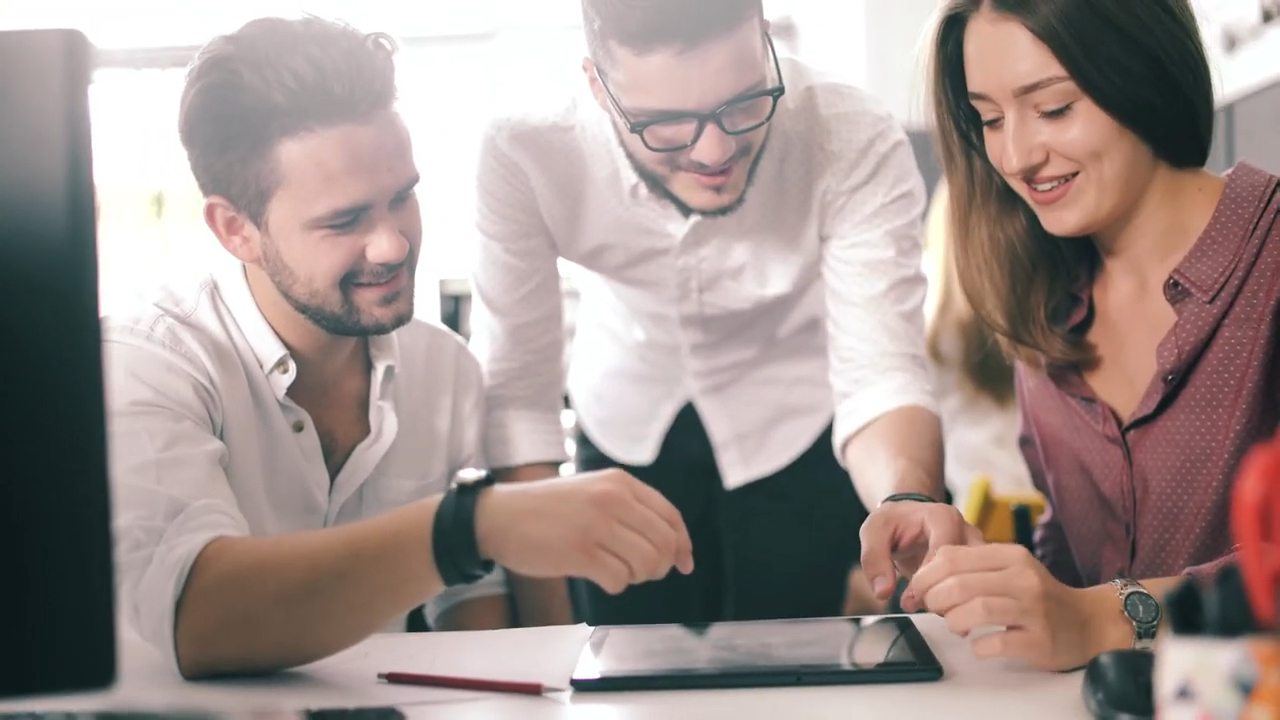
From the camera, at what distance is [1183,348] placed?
3.18 ft

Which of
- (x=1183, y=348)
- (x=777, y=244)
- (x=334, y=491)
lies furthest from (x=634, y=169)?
(x=1183, y=348)

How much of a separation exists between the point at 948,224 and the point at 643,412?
0.34 metres

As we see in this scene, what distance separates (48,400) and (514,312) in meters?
0.41

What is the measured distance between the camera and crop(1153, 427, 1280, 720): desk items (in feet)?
1.72

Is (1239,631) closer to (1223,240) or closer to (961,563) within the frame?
(961,563)

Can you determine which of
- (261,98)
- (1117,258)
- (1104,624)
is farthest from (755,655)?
(261,98)

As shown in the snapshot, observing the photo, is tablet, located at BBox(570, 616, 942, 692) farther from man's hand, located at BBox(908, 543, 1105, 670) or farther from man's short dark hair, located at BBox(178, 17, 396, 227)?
man's short dark hair, located at BBox(178, 17, 396, 227)

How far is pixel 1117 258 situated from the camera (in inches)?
40.0

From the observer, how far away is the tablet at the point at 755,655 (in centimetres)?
83

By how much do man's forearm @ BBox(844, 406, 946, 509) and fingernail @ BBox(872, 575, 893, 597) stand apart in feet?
0.23

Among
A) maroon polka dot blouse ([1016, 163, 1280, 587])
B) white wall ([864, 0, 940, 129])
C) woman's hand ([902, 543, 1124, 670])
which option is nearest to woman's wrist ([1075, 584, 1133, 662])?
woman's hand ([902, 543, 1124, 670])

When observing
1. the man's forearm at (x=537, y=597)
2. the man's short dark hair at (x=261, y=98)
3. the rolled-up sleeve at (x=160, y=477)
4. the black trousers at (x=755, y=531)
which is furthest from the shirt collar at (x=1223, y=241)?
the rolled-up sleeve at (x=160, y=477)

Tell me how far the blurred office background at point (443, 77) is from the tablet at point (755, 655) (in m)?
0.33

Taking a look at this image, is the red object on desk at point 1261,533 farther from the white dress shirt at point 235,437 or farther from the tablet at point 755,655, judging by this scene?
the white dress shirt at point 235,437
